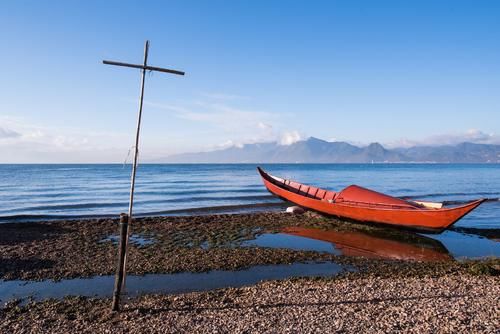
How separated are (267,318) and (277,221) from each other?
13.0 m

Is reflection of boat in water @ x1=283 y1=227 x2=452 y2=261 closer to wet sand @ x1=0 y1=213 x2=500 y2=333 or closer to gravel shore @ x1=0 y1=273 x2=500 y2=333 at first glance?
wet sand @ x1=0 y1=213 x2=500 y2=333

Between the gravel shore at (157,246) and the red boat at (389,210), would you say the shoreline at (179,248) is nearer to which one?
the gravel shore at (157,246)

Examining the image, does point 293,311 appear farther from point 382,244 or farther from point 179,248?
point 382,244

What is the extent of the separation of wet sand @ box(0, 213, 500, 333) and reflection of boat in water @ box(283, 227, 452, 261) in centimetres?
142

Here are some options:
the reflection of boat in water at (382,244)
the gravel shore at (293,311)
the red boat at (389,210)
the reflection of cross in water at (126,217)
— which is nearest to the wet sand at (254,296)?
the gravel shore at (293,311)

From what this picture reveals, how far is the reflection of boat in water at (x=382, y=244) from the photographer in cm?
1341

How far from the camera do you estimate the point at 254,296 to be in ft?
26.6

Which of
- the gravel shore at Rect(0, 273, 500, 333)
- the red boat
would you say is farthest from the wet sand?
the red boat

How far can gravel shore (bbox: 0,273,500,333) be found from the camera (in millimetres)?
6434

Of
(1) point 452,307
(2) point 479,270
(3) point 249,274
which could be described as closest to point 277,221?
(3) point 249,274

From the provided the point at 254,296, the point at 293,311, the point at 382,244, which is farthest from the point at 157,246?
the point at 382,244

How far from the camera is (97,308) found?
7762 mm

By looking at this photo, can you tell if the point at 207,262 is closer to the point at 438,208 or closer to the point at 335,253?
the point at 335,253

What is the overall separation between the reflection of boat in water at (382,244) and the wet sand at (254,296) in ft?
4.66
